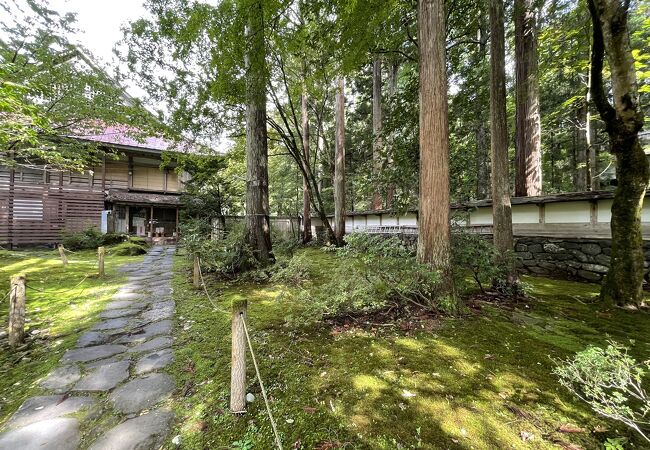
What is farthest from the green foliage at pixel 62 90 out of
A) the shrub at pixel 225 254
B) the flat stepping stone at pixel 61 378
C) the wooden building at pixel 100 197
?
the flat stepping stone at pixel 61 378

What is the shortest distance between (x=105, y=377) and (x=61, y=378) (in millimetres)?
400

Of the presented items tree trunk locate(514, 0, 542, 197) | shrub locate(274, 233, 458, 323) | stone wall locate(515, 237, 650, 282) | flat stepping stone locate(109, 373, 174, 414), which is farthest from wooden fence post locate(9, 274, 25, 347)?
tree trunk locate(514, 0, 542, 197)

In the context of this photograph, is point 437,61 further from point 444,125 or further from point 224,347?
point 224,347

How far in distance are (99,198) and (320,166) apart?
1279 cm

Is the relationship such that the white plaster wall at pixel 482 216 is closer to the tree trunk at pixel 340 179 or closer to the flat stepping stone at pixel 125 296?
the tree trunk at pixel 340 179

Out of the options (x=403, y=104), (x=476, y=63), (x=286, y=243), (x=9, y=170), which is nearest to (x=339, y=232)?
(x=286, y=243)

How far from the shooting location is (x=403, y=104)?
21.4 feet

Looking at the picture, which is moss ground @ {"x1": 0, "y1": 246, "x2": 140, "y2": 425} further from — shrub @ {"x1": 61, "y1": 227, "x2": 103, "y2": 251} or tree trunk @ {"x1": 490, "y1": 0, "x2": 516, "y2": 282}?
tree trunk @ {"x1": 490, "y1": 0, "x2": 516, "y2": 282}

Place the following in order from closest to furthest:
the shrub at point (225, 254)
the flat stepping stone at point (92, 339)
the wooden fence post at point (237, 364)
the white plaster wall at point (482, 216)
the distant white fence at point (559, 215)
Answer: the wooden fence post at point (237, 364) → the flat stepping stone at point (92, 339) → the distant white fence at point (559, 215) → the shrub at point (225, 254) → the white plaster wall at point (482, 216)

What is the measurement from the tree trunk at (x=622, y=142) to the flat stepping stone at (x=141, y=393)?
5.96m

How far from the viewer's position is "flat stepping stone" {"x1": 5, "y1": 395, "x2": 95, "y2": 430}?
6.45 ft

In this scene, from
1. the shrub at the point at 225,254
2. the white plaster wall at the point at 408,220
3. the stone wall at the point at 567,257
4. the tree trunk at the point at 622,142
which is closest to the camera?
the tree trunk at the point at 622,142

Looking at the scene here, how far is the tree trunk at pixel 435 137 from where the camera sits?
354cm

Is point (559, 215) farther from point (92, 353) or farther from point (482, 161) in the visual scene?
point (92, 353)
